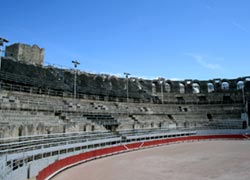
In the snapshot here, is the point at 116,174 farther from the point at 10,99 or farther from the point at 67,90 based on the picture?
the point at 67,90

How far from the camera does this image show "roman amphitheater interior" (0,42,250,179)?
16.7m

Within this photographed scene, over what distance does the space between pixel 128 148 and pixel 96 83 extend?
24026 mm

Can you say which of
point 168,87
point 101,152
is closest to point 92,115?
point 101,152

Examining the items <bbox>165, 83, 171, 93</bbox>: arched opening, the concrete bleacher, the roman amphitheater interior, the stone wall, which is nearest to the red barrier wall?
the roman amphitheater interior

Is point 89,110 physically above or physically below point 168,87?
below

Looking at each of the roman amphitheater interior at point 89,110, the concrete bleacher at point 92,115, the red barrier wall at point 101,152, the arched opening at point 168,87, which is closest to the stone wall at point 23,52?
the roman amphitheater interior at point 89,110

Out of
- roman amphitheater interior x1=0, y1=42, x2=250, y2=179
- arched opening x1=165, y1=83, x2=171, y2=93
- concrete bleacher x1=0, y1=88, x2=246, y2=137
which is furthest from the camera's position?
arched opening x1=165, y1=83, x2=171, y2=93

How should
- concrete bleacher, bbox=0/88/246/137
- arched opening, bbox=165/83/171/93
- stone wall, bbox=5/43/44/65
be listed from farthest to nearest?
arched opening, bbox=165/83/171/93 → stone wall, bbox=5/43/44/65 → concrete bleacher, bbox=0/88/246/137

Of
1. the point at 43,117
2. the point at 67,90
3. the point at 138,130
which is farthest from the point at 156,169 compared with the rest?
the point at 67,90

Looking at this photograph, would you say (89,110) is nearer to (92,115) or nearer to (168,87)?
(92,115)

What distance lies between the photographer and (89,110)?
34.4 metres

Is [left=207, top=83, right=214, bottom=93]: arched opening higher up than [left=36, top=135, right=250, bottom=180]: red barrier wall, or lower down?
higher up

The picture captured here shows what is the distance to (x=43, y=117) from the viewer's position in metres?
25.0

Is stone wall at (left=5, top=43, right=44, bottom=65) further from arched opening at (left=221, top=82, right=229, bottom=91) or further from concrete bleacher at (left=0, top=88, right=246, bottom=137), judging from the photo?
arched opening at (left=221, top=82, right=229, bottom=91)
